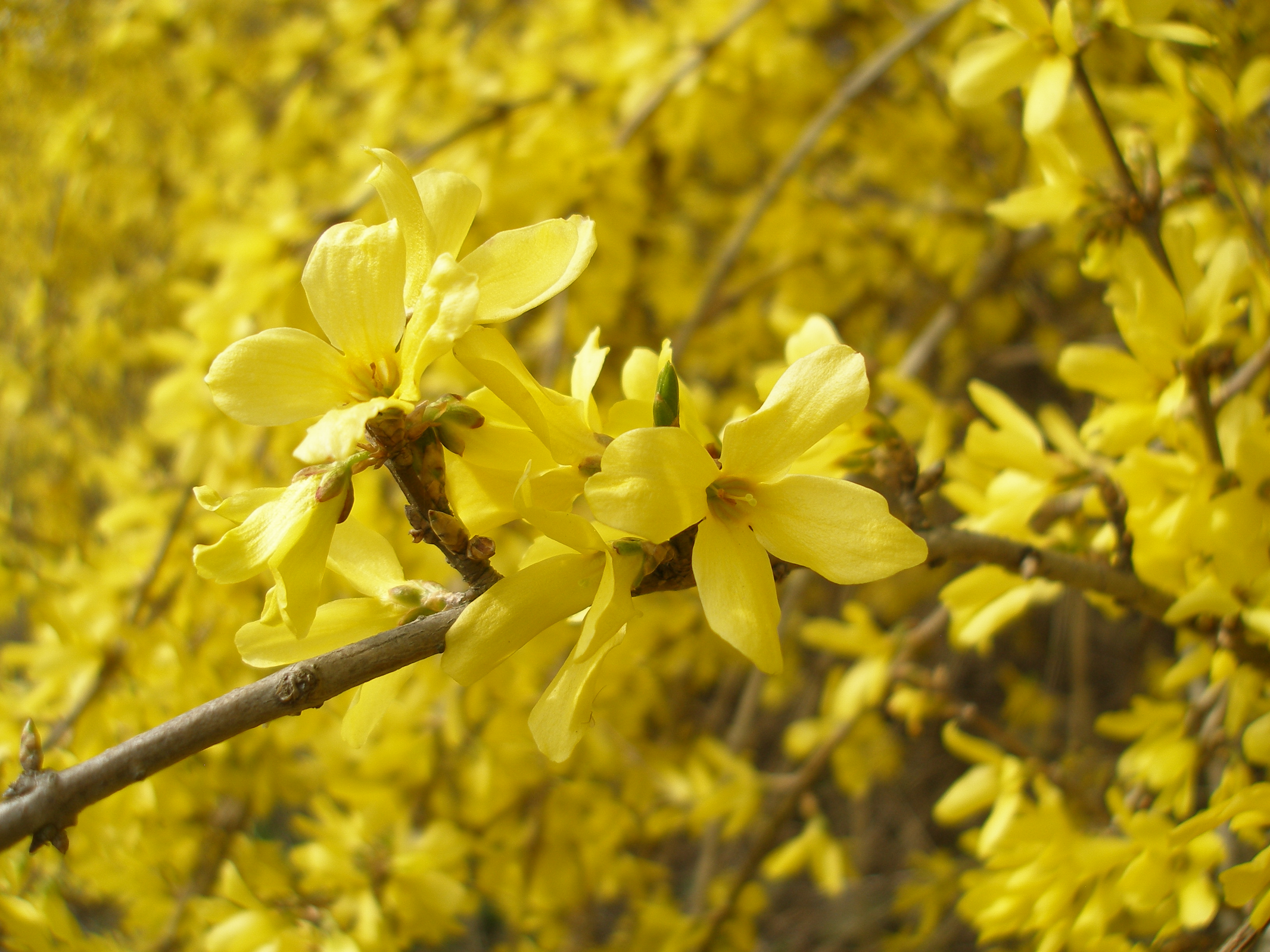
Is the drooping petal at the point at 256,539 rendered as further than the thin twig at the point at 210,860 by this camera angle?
No

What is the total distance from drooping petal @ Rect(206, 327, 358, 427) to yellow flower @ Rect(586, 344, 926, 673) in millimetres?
234

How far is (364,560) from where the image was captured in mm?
768

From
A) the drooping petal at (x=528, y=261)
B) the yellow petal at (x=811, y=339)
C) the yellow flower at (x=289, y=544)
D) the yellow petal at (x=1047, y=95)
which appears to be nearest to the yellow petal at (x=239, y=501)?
the yellow flower at (x=289, y=544)

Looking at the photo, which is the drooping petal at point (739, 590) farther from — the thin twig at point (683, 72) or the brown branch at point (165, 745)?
the thin twig at point (683, 72)

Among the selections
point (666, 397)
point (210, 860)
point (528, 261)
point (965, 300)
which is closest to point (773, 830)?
point (210, 860)

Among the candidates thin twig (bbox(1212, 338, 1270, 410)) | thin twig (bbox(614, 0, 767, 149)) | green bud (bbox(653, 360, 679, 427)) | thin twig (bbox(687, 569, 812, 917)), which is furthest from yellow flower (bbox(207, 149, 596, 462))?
thin twig (bbox(687, 569, 812, 917))

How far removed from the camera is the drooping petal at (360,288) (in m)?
0.65

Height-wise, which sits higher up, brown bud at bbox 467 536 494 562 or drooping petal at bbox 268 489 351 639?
drooping petal at bbox 268 489 351 639

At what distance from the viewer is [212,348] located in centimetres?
170

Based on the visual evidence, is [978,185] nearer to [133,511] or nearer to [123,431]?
[133,511]

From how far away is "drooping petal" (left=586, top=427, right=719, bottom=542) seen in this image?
0.60 metres

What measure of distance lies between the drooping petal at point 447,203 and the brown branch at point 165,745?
344 mm

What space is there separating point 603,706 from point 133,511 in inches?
53.9

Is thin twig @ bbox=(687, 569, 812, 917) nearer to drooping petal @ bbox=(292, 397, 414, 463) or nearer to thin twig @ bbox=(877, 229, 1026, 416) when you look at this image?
thin twig @ bbox=(877, 229, 1026, 416)
